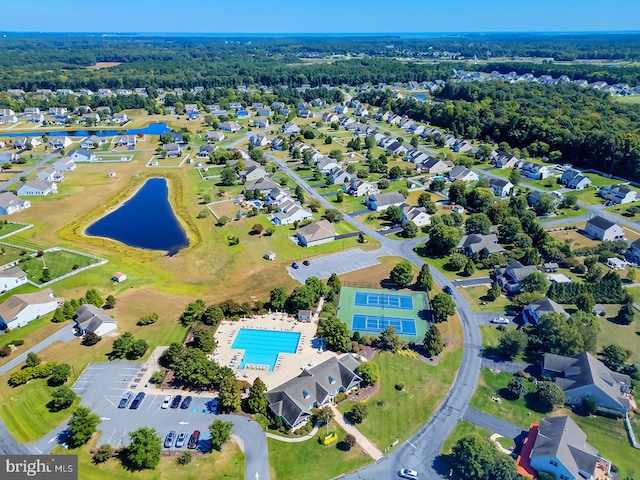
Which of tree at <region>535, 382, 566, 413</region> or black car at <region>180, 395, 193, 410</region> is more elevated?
tree at <region>535, 382, 566, 413</region>

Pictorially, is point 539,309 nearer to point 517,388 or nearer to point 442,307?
point 442,307

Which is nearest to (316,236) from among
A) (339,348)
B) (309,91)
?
(339,348)

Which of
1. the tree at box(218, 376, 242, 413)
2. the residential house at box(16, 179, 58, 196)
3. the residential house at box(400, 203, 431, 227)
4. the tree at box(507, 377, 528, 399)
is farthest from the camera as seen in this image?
the residential house at box(16, 179, 58, 196)

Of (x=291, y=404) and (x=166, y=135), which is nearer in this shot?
(x=291, y=404)

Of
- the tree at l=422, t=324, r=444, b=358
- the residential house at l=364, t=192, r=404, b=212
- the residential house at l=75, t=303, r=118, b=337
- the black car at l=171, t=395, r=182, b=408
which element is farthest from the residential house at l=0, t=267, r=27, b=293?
the residential house at l=364, t=192, r=404, b=212

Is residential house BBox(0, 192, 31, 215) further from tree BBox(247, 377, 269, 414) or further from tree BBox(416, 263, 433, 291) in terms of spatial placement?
tree BBox(416, 263, 433, 291)

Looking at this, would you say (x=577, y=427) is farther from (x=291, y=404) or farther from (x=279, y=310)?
(x=279, y=310)

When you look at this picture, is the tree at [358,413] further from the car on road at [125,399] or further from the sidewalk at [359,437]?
the car on road at [125,399]
